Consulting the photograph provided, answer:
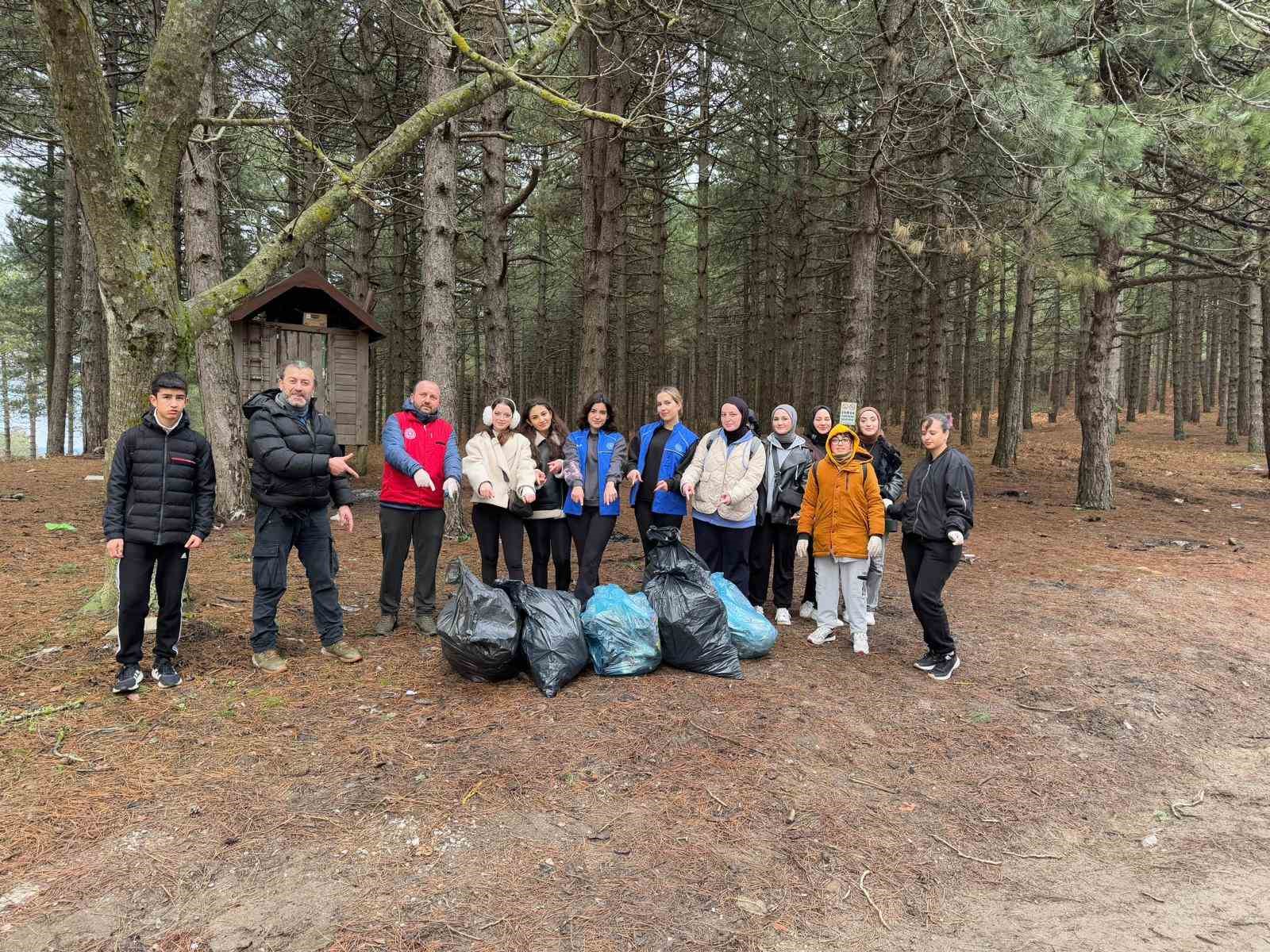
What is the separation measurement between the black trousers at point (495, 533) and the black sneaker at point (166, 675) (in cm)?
205

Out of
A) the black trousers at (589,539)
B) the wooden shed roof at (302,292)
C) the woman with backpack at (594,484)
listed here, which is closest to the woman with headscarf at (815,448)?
the woman with backpack at (594,484)

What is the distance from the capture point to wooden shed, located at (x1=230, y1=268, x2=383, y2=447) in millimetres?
9141

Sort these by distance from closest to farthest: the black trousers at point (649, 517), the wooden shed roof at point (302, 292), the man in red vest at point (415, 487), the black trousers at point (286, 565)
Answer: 1. the black trousers at point (286, 565)
2. the man in red vest at point (415, 487)
3. the black trousers at point (649, 517)
4. the wooden shed roof at point (302, 292)

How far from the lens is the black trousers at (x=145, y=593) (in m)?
3.91

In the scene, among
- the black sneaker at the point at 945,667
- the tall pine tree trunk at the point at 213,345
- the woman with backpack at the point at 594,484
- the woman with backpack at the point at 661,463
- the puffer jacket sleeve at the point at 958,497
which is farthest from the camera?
the tall pine tree trunk at the point at 213,345

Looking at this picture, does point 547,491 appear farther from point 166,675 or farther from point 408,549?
point 166,675

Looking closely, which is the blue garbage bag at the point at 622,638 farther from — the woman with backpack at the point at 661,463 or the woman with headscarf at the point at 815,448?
the woman with headscarf at the point at 815,448

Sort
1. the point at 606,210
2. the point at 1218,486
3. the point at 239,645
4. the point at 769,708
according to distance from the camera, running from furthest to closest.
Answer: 1. the point at 1218,486
2. the point at 606,210
3. the point at 239,645
4. the point at 769,708

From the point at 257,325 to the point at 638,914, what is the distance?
9187mm

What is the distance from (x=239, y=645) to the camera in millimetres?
4750

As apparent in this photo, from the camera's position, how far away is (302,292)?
935 centimetres

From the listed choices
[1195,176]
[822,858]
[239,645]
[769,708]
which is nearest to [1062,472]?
[1195,176]

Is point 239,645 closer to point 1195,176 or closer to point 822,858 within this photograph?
point 822,858

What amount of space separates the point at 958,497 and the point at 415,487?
12.5ft
